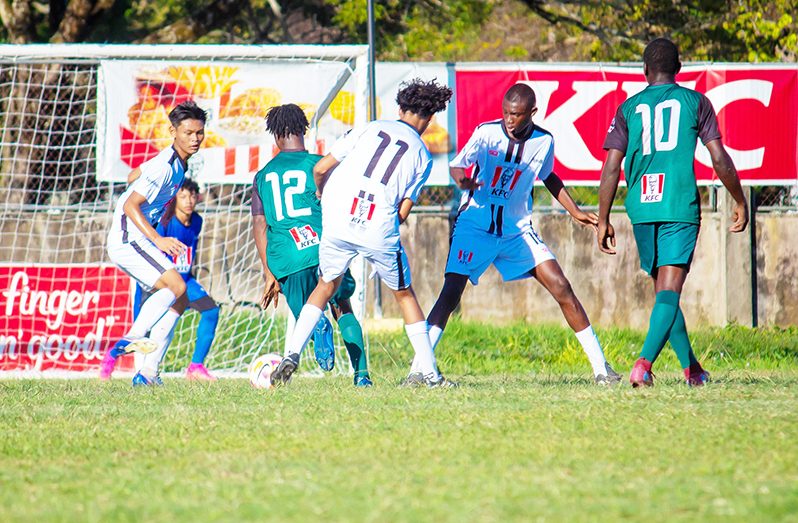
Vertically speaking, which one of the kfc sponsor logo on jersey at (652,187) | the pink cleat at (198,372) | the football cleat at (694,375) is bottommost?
the pink cleat at (198,372)

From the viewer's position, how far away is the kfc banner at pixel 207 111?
1191 centimetres

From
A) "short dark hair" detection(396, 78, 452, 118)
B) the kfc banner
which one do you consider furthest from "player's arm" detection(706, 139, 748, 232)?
the kfc banner

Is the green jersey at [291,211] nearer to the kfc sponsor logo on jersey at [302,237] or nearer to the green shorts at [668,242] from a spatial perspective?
the kfc sponsor logo on jersey at [302,237]

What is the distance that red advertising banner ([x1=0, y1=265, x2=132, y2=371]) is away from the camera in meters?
11.4

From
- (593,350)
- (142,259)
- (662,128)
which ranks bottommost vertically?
(593,350)

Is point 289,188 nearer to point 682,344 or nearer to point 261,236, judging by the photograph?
point 261,236

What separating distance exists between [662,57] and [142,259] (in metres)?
4.05

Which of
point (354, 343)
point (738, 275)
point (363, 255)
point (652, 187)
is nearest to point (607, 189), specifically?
point (652, 187)

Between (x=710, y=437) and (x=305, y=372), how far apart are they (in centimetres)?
607

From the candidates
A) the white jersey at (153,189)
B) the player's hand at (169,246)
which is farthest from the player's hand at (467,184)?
the white jersey at (153,189)

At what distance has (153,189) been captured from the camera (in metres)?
8.42

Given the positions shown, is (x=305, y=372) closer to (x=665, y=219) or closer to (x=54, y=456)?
(x=665, y=219)

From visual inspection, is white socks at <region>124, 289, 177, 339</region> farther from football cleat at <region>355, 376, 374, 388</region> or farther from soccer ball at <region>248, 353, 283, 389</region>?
football cleat at <region>355, 376, 374, 388</region>

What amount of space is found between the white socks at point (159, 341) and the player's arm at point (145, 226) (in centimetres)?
87
